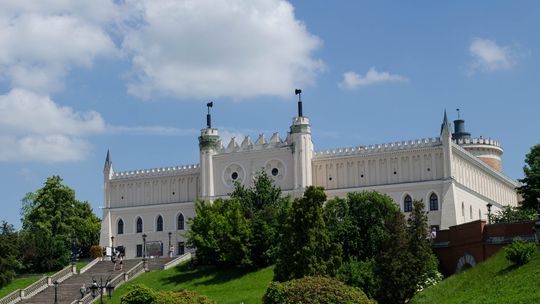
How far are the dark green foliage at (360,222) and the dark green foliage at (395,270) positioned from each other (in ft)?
24.6

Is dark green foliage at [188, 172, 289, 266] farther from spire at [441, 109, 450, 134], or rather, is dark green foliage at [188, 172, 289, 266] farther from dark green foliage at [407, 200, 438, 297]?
dark green foliage at [407, 200, 438, 297]

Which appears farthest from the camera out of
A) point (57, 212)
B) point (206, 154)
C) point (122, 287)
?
point (57, 212)

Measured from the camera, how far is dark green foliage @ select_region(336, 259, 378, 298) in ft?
147

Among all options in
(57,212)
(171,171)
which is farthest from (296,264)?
(57,212)

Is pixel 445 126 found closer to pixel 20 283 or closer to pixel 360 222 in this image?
pixel 360 222

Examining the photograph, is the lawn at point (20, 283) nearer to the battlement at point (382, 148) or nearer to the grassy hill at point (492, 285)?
the battlement at point (382, 148)

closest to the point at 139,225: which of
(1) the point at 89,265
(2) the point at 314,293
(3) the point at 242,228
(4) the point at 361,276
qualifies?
(1) the point at 89,265

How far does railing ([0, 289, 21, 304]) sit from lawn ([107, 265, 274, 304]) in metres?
6.87

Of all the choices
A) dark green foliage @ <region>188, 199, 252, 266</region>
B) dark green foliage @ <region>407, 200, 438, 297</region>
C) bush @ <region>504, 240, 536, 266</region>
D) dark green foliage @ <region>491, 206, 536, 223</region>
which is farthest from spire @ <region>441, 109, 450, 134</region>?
bush @ <region>504, 240, 536, 266</region>

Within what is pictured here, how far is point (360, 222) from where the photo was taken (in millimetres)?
53469

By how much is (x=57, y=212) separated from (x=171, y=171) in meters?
10.4

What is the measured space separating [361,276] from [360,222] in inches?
328

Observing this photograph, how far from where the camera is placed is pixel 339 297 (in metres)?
38.2

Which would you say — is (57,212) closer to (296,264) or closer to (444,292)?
(296,264)
